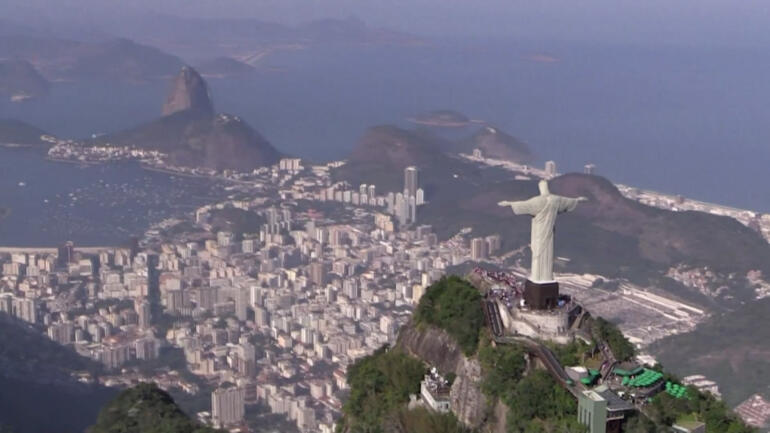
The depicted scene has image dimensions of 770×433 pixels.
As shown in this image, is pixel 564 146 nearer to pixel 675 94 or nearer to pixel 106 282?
pixel 675 94

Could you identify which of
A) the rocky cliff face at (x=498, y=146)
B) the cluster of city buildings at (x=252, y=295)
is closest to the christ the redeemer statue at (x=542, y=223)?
the cluster of city buildings at (x=252, y=295)

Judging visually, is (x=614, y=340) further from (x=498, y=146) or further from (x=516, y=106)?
(x=516, y=106)

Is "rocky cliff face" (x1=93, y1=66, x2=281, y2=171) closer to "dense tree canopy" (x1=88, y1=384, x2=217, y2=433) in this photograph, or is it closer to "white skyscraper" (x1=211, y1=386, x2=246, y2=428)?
"white skyscraper" (x1=211, y1=386, x2=246, y2=428)

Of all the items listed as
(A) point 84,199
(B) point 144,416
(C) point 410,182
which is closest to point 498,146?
(C) point 410,182

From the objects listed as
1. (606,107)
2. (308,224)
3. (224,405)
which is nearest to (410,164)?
(308,224)

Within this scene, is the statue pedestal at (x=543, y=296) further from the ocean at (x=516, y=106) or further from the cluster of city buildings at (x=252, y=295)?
the ocean at (x=516, y=106)

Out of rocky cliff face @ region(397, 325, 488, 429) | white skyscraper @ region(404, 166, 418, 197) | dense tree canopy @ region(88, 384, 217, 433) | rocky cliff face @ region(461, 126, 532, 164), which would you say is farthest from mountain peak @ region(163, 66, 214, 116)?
rocky cliff face @ region(397, 325, 488, 429)
